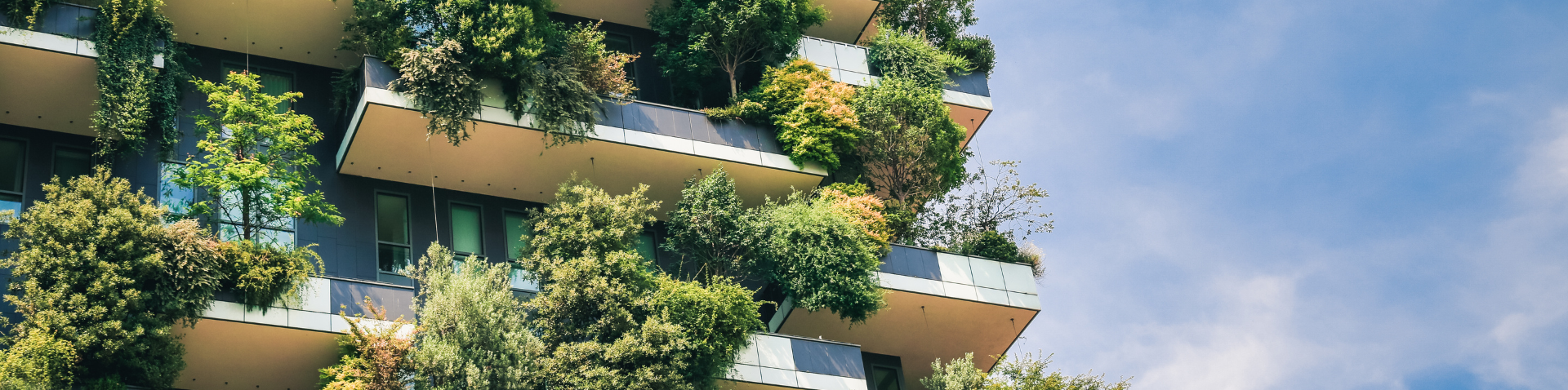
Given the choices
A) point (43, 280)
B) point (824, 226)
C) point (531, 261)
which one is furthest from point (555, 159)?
point (43, 280)

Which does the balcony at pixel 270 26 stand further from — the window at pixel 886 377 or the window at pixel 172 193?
the window at pixel 886 377

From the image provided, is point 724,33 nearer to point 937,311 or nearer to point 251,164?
point 937,311

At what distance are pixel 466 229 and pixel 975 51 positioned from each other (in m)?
13.3

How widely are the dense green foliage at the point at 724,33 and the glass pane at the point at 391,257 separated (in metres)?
7.11

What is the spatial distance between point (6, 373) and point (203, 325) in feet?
11.3

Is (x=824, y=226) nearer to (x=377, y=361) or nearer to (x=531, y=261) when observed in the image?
(x=531, y=261)

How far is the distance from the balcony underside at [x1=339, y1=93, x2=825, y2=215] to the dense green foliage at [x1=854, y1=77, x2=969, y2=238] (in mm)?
1628

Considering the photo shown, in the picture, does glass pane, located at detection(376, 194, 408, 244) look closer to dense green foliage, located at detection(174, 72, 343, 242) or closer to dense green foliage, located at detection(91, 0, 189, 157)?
dense green foliage, located at detection(174, 72, 343, 242)

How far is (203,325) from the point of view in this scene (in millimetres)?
21344

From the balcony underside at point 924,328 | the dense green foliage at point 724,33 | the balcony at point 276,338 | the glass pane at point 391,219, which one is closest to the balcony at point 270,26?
the glass pane at point 391,219

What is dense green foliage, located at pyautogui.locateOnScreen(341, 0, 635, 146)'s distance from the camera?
25000 millimetres

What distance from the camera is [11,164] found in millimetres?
24094

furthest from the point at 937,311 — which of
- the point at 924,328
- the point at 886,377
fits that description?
the point at 886,377

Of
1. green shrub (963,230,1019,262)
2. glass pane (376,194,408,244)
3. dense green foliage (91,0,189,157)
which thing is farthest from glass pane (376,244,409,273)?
green shrub (963,230,1019,262)
